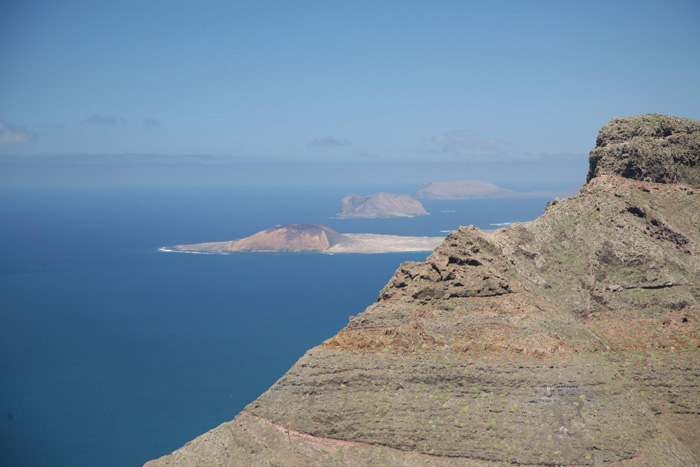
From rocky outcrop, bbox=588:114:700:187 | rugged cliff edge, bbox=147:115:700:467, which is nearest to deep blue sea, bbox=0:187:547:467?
rugged cliff edge, bbox=147:115:700:467

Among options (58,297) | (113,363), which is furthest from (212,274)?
(113,363)

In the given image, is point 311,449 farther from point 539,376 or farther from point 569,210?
point 569,210

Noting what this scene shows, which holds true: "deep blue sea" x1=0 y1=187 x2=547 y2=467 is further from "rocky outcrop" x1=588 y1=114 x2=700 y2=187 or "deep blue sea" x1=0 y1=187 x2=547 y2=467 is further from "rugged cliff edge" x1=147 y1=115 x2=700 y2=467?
"rocky outcrop" x1=588 y1=114 x2=700 y2=187

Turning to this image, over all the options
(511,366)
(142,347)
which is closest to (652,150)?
(511,366)

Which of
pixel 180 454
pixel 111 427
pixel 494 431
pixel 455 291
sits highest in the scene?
pixel 455 291

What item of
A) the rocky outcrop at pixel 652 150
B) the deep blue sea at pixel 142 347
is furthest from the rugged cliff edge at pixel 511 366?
the deep blue sea at pixel 142 347

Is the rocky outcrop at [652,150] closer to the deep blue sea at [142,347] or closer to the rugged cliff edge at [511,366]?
the rugged cliff edge at [511,366]
